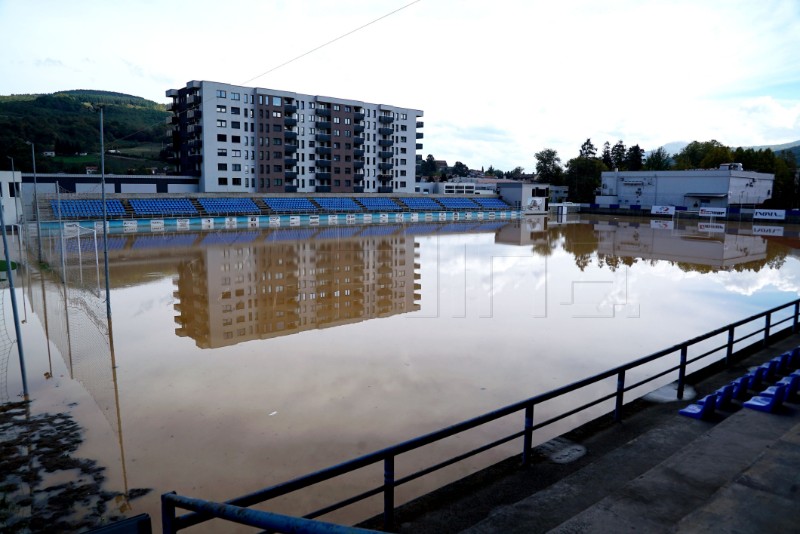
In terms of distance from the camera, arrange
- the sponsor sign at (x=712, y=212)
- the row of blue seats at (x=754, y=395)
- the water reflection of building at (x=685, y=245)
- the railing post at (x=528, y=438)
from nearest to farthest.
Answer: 1. the railing post at (x=528, y=438)
2. the row of blue seats at (x=754, y=395)
3. the water reflection of building at (x=685, y=245)
4. the sponsor sign at (x=712, y=212)

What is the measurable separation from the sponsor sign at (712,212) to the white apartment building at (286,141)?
1743 inches

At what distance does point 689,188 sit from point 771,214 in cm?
1420

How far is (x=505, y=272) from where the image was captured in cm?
2908

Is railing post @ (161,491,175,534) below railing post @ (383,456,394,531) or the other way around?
the other way around

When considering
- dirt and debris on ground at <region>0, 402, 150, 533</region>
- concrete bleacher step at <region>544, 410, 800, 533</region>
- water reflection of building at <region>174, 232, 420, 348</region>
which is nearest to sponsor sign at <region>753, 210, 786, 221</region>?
water reflection of building at <region>174, 232, 420, 348</region>

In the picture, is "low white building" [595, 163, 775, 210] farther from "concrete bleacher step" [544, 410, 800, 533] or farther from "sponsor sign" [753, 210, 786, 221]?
"concrete bleacher step" [544, 410, 800, 533]

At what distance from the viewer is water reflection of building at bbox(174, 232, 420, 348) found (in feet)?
57.9

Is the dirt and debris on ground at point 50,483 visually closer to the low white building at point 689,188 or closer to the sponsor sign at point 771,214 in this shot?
the sponsor sign at point 771,214

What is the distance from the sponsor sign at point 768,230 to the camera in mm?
57250

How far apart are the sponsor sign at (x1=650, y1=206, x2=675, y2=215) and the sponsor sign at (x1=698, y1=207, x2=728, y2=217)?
374 centimetres

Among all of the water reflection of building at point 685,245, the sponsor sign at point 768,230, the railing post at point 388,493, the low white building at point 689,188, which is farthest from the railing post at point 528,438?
the low white building at point 689,188

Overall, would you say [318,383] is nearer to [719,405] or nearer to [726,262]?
[719,405]

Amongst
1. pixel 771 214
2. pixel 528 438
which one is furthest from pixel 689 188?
pixel 528 438

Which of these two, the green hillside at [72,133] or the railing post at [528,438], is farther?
the green hillside at [72,133]
